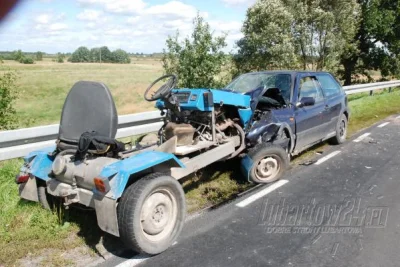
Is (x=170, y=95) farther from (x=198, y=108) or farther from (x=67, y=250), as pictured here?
(x=67, y=250)

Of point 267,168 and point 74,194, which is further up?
point 74,194

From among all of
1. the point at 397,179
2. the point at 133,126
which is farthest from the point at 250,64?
the point at 397,179

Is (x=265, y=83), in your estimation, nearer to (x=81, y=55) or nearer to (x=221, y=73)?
(x=221, y=73)

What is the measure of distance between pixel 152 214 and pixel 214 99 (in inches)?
74.9

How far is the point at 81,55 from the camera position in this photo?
245 feet

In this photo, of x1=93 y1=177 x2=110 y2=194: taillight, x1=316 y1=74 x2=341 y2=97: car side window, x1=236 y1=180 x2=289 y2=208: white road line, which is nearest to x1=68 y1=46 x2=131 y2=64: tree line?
x1=316 y1=74 x2=341 y2=97: car side window

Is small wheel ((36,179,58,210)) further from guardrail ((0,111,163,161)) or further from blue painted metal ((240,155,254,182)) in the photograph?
blue painted metal ((240,155,254,182))

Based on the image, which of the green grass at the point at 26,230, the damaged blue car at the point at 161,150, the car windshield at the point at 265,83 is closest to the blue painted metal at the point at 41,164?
the damaged blue car at the point at 161,150

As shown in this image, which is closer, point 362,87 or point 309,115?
point 309,115

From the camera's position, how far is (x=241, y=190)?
502cm

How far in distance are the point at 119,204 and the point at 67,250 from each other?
772 mm

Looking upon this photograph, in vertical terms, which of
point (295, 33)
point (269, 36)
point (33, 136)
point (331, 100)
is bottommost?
point (33, 136)

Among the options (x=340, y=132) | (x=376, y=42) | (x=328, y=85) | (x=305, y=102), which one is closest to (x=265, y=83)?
(x=305, y=102)

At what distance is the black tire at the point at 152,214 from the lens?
3.14m
